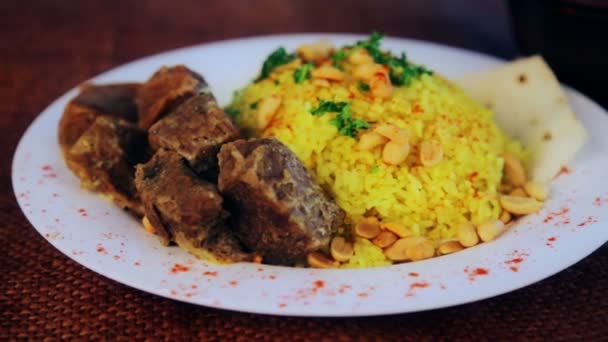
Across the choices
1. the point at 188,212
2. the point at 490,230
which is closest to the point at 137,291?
the point at 188,212

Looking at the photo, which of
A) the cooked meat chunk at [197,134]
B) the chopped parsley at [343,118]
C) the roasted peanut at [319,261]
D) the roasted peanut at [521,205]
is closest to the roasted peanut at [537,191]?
the roasted peanut at [521,205]

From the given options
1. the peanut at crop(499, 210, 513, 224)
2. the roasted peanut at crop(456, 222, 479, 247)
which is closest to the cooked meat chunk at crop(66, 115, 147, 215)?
the roasted peanut at crop(456, 222, 479, 247)

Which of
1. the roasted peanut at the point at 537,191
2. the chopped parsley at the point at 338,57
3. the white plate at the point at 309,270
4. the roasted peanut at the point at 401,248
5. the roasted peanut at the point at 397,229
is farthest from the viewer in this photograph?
the chopped parsley at the point at 338,57

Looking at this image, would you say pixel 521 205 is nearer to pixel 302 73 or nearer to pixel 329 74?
pixel 329 74

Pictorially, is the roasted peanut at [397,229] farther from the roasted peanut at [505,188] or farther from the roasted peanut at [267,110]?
the roasted peanut at [267,110]

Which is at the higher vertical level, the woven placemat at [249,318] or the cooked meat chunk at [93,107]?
the cooked meat chunk at [93,107]

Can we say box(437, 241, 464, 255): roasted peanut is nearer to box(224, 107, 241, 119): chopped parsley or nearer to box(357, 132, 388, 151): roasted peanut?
box(357, 132, 388, 151): roasted peanut
